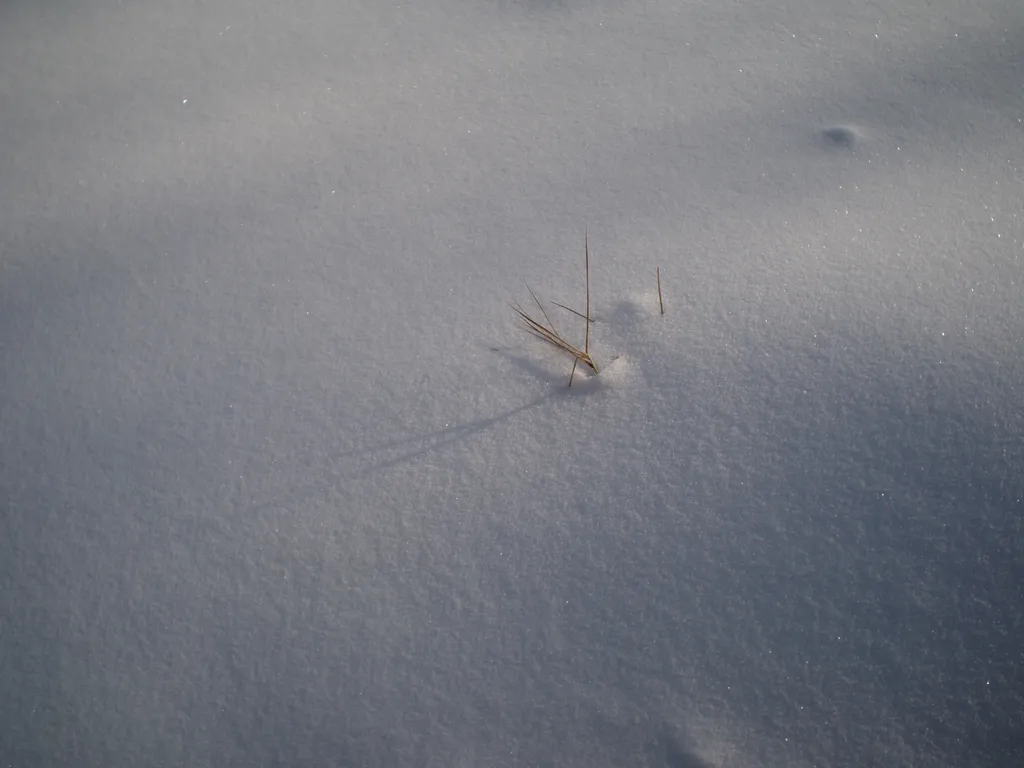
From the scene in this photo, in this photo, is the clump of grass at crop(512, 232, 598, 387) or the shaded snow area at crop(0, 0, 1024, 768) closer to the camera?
the shaded snow area at crop(0, 0, 1024, 768)

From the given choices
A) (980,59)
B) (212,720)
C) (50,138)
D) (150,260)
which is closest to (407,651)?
(212,720)

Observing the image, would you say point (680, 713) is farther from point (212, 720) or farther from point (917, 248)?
point (917, 248)

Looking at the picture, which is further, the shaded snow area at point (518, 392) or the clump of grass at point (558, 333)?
the clump of grass at point (558, 333)
